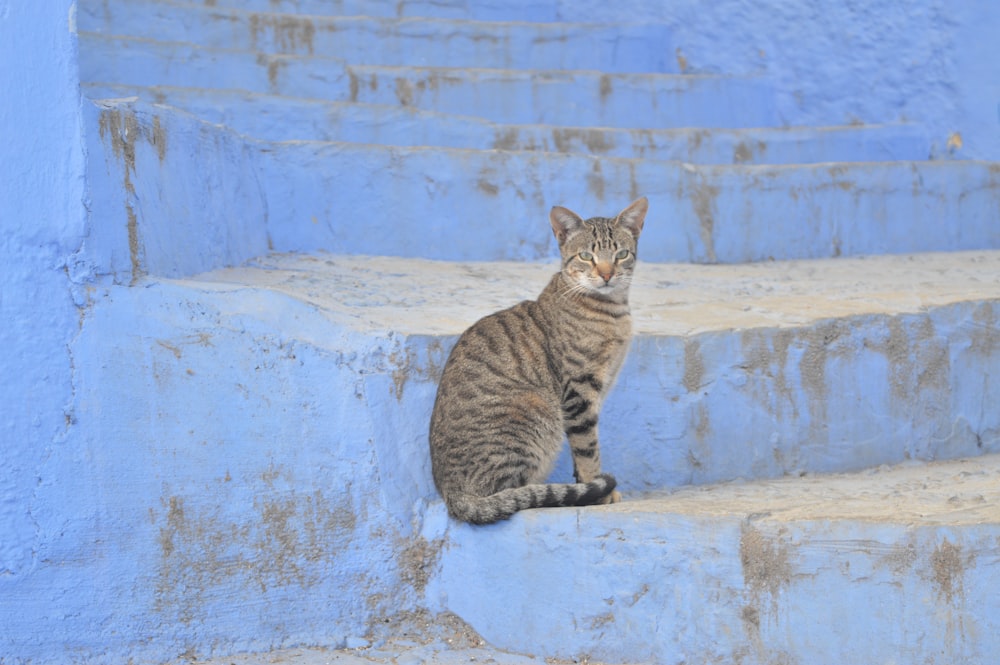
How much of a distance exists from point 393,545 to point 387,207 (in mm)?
2346

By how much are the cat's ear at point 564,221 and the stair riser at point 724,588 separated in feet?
3.74

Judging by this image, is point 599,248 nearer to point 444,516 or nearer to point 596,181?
point 444,516

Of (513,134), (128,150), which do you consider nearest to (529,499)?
(128,150)

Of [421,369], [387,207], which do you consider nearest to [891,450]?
[421,369]

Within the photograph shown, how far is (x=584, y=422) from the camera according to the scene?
3.68 m

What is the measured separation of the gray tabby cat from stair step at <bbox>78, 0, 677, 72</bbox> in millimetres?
3651

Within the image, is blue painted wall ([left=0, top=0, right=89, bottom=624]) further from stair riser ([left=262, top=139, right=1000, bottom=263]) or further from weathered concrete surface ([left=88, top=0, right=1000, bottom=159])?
weathered concrete surface ([left=88, top=0, right=1000, bottom=159])

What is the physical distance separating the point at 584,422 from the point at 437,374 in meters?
0.56

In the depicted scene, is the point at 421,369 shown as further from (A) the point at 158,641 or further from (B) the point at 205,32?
(B) the point at 205,32

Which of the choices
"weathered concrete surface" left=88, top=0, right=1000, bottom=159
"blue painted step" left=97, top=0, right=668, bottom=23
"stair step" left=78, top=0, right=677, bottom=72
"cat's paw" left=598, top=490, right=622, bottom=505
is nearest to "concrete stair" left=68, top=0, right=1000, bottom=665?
"cat's paw" left=598, top=490, right=622, bottom=505

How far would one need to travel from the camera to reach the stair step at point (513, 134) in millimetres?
5723

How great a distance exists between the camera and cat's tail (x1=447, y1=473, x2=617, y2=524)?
→ 3.49 m

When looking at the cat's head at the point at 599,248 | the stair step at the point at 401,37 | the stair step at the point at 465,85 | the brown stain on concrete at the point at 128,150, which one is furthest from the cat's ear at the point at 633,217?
the stair step at the point at 401,37

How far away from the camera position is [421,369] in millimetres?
3705
